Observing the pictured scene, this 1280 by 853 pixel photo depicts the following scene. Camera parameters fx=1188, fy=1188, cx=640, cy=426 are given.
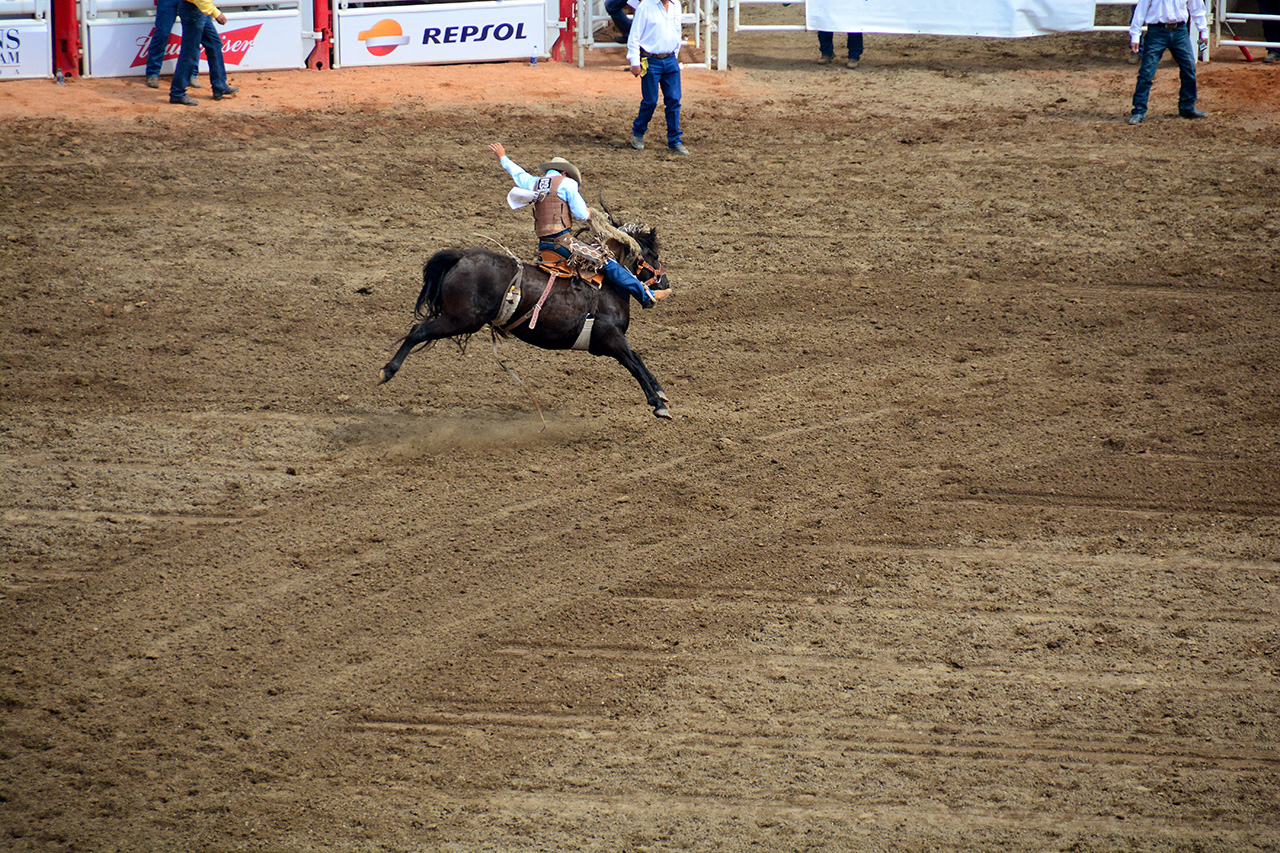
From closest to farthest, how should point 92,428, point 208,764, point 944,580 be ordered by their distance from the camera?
point 208,764
point 944,580
point 92,428

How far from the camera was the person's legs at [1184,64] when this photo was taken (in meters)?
14.9

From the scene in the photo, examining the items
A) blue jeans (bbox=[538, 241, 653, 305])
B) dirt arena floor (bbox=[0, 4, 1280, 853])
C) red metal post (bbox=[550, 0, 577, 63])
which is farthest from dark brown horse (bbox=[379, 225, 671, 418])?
red metal post (bbox=[550, 0, 577, 63])

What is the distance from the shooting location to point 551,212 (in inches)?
328

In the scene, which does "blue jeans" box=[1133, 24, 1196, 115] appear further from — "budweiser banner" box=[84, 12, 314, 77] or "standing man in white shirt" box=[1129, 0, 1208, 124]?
"budweiser banner" box=[84, 12, 314, 77]

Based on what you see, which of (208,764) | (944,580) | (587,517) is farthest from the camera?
(587,517)

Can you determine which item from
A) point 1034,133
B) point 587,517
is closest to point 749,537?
point 587,517

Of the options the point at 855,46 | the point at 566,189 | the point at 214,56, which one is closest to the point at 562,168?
the point at 566,189

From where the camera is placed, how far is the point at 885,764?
571 cm

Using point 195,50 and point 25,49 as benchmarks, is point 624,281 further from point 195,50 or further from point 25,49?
point 25,49

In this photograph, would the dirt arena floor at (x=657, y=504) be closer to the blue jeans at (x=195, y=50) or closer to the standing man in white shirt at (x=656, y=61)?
the standing man in white shirt at (x=656, y=61)

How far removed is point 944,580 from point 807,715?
159 cm

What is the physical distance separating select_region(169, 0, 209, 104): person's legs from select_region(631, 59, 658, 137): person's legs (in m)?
5.56

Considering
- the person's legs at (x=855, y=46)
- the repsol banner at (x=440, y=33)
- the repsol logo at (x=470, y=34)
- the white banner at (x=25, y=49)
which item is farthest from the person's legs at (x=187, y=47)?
the person's legs at (x=855, y=46)

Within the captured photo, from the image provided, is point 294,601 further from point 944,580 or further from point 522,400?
point 944,580
